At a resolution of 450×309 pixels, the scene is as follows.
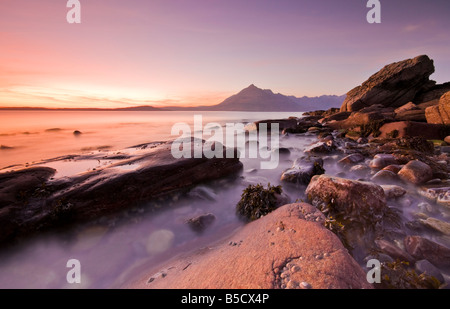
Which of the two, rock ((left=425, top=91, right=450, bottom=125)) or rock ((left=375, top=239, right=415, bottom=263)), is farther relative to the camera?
rock ((left=425, top=91, right=450, bottom=125))

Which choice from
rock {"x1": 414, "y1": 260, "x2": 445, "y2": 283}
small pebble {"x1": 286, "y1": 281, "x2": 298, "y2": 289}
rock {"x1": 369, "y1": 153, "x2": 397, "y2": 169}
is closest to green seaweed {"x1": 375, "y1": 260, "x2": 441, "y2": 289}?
rock {"x1": 414, "y1": 260, "x2": 445, "y2": 283}

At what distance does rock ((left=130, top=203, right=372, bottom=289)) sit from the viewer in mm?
2307

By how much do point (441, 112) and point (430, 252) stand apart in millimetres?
15206

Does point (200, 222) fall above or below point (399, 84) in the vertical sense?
below

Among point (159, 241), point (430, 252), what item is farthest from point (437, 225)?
point (159, 241)

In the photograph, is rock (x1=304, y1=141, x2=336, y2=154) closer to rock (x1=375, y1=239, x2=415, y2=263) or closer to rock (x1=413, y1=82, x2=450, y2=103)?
rock (x1=375, y1=239, x2=415, y2=263)

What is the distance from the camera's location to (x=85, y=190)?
5.20 meters

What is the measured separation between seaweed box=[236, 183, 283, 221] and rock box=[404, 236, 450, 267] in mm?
2621

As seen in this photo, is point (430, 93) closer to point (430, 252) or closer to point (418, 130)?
point (418, 130)

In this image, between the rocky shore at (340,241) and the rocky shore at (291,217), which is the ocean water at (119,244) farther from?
the rocky shore at (340,241)

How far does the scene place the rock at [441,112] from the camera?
39.8ft
